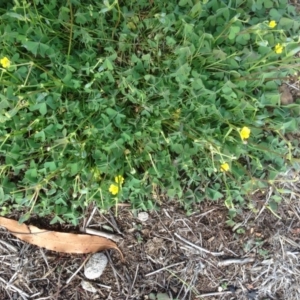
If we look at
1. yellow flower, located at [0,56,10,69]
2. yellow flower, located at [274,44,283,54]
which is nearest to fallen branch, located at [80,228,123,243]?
yellow flower, located at [0,56,10,69]

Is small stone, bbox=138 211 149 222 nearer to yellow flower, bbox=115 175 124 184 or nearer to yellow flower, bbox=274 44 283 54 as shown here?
yellow flower, bbox=115 175 124 184

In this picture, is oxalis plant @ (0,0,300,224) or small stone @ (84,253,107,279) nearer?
oxalis plant @ (0,0,300,224)

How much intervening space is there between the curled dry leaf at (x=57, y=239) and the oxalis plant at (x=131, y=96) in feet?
0.31

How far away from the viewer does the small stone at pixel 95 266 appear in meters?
2.35

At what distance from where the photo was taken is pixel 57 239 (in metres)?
2.33

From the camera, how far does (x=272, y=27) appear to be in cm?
210

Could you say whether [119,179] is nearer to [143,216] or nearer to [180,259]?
[143,216]

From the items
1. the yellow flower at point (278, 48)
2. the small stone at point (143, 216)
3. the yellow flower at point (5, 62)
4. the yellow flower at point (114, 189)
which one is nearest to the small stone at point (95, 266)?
the small stone at point (143, 216)

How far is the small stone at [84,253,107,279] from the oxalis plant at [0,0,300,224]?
0.23m

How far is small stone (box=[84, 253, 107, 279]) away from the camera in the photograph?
2346 mm

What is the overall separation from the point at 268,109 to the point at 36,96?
1024 millimetres

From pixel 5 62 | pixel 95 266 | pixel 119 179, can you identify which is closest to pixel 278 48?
pixel 119 179

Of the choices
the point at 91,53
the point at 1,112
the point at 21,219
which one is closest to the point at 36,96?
the point at 1,112

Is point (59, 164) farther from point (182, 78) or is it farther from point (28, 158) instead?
point (182, 78)
